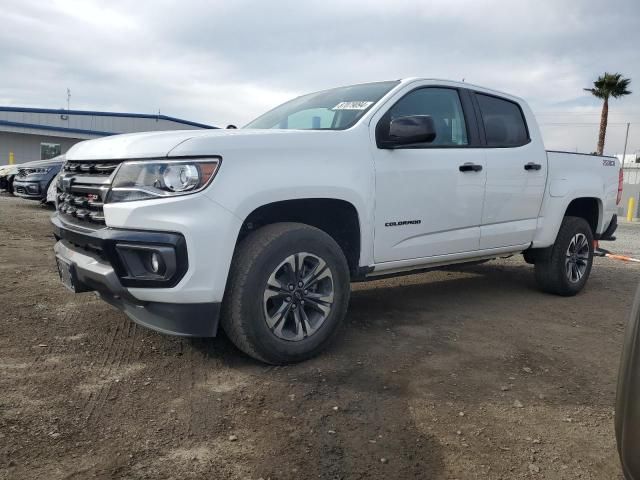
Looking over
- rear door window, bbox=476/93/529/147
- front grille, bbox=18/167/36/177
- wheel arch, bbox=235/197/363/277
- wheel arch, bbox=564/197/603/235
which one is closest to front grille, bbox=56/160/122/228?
wheel arch, bbox=235/197/363/277

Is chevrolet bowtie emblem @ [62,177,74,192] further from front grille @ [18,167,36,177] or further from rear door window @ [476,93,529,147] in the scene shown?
front grille @ [18,167,36,177]

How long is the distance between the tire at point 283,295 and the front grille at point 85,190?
2.74 feet

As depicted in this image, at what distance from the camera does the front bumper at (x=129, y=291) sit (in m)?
2.83

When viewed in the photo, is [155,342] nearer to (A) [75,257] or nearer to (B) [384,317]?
(A) [75,257]

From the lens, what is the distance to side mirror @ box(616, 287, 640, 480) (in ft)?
4.79

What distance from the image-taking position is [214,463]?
2.29 m

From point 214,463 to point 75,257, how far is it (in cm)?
163

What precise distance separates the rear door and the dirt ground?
30.4 inches

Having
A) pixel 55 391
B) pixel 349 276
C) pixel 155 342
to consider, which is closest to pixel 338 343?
pixel 349 276

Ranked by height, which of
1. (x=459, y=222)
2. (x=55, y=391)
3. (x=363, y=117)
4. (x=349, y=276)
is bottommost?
(x=55, y=391)

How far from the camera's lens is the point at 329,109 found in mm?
4082

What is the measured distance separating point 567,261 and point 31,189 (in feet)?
34.4

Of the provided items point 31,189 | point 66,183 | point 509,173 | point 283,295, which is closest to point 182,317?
point 283,295

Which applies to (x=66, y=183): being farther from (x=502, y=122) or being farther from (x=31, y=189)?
(x=31, y=189)
